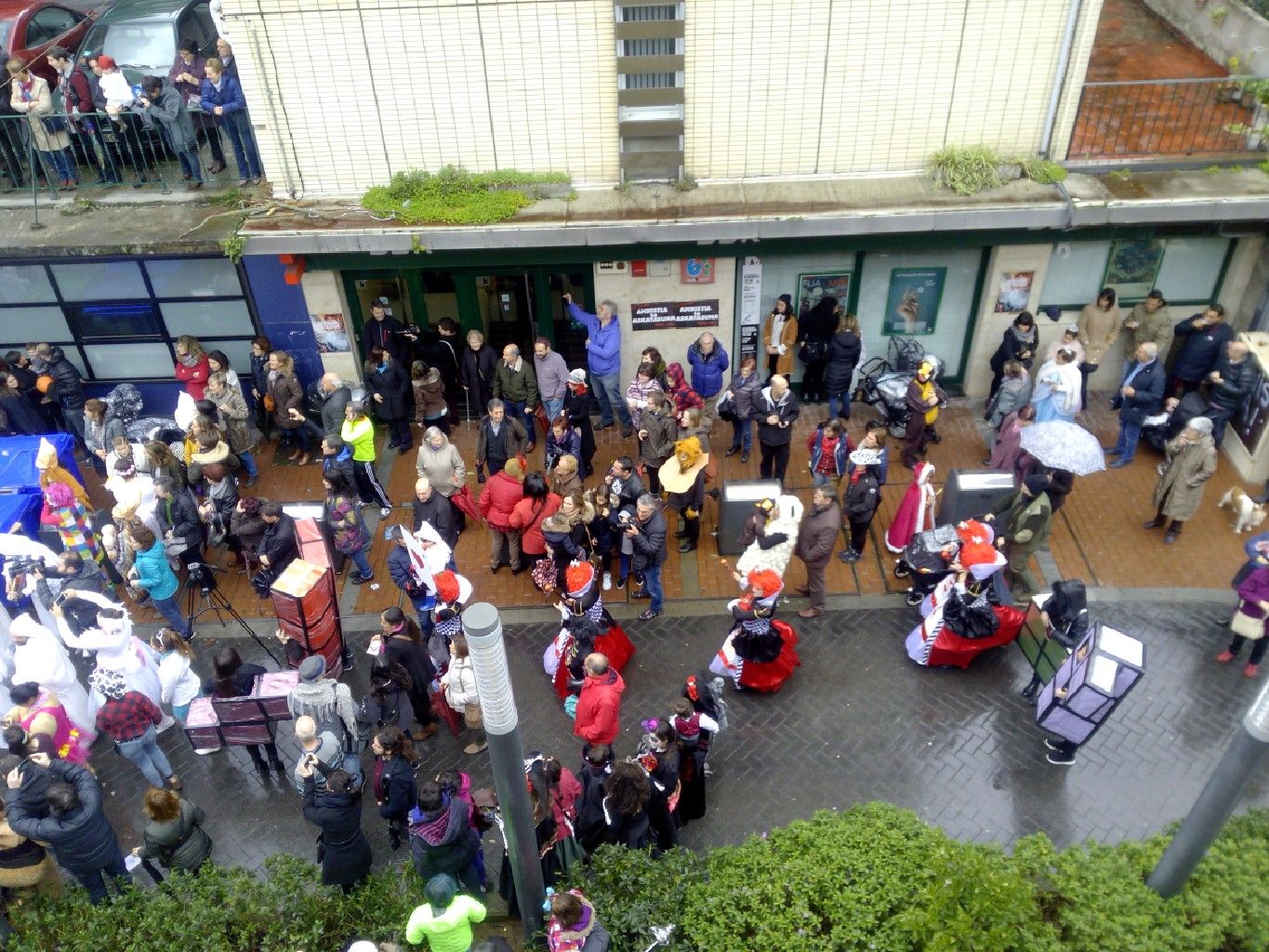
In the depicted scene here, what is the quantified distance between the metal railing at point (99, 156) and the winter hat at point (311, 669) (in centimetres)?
771

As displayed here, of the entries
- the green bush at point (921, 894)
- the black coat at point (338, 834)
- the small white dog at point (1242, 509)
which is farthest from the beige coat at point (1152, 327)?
the black coat at point (338, 834)

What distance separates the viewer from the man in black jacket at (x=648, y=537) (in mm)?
10109

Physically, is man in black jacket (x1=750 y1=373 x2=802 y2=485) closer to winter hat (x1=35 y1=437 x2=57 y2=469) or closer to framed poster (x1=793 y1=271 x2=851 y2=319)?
framed poster (x1=793 y1=271 x2=851 y2=319)

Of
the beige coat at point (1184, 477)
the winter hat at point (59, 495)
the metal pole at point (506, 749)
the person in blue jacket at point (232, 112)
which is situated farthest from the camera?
the person in blue jacket at point (232, 112)

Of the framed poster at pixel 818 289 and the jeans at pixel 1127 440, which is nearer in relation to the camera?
the jeans at pixel 1127 440

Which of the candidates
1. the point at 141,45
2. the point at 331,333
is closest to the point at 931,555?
the point at 331,333

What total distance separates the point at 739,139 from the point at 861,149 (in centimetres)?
149

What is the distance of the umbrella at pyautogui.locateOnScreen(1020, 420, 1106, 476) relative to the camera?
33.2ft

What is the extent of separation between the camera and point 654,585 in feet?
35.3

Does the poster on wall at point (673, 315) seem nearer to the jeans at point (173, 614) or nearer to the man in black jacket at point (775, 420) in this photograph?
the man in black jacket at point (775, 420)

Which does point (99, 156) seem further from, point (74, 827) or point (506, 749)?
point (506, 749)

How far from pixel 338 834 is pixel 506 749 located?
2467mm

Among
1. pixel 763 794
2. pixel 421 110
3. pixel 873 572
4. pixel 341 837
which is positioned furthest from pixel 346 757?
pixel 421 110

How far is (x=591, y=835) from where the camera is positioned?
7684 millimetres
